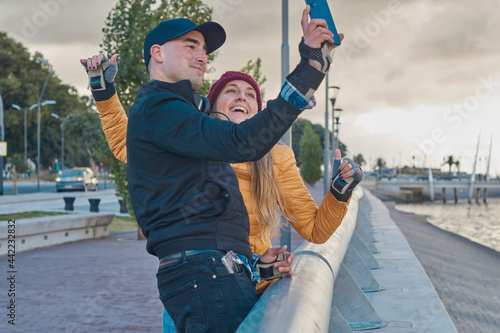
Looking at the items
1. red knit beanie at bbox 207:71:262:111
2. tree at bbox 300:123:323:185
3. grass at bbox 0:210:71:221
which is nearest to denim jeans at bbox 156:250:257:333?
red knit beanie at bbox 207:71:262:111

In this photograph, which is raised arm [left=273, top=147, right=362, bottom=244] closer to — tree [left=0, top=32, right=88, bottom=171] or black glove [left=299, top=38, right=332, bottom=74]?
Result: black glove [left=299, top=38, right=332, bottom=74]

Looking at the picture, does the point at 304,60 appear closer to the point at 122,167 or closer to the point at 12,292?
the point at 12,292

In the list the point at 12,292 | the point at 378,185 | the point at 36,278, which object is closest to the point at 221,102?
the point at 12,292

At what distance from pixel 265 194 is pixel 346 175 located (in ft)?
1.35

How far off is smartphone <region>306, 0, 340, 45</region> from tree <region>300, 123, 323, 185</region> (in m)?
60.5

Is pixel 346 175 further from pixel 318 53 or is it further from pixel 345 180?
pixel 318 53

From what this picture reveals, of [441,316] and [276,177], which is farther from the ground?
[276,177]

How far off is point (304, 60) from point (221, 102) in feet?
3.93

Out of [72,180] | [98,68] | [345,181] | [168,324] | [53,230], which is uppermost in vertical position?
[98,68]

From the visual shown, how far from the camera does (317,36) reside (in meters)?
1.72

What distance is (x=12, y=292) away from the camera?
7176mm

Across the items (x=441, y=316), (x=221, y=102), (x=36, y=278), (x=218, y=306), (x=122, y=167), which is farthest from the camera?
(x=122, y=167)

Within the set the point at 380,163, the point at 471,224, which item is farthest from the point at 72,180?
the point at 380,163

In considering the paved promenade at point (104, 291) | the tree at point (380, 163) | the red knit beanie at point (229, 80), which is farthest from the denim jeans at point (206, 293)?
the tree at point (380, 163)
